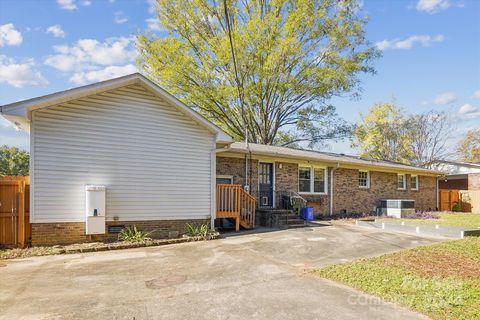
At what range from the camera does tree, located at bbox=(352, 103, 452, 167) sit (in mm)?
34188

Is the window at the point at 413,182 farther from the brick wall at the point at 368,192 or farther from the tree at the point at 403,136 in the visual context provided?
the tree at the point at 403,136

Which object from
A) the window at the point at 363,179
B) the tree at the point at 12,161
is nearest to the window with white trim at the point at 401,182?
the window at the point at 363,179

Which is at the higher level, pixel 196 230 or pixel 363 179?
pixel 363 179

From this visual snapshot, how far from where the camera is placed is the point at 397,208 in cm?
1677

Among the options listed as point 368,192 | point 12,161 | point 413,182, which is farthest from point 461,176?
point 12,161

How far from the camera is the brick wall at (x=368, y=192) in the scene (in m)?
16.4

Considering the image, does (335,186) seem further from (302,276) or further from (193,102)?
(193,102)

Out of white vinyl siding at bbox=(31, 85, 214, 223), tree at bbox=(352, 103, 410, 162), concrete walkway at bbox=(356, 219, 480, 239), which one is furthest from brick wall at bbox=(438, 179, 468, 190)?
white vinyl siding at bbox=(31, 85, 214, 223)

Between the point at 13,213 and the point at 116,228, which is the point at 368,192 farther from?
the point at 13,213

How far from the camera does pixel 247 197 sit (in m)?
11.7

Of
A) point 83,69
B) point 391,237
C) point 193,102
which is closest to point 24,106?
point 83,69

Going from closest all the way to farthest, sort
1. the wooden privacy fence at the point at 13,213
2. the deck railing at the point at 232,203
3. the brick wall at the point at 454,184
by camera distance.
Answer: the wooden privacy fence at the point at 13,213 → the deck railing at the point at 232,203 → the brick wall at the point at 454,184

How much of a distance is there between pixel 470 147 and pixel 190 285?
42.8 metres

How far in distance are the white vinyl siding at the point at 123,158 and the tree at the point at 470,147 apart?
38.0 meters
